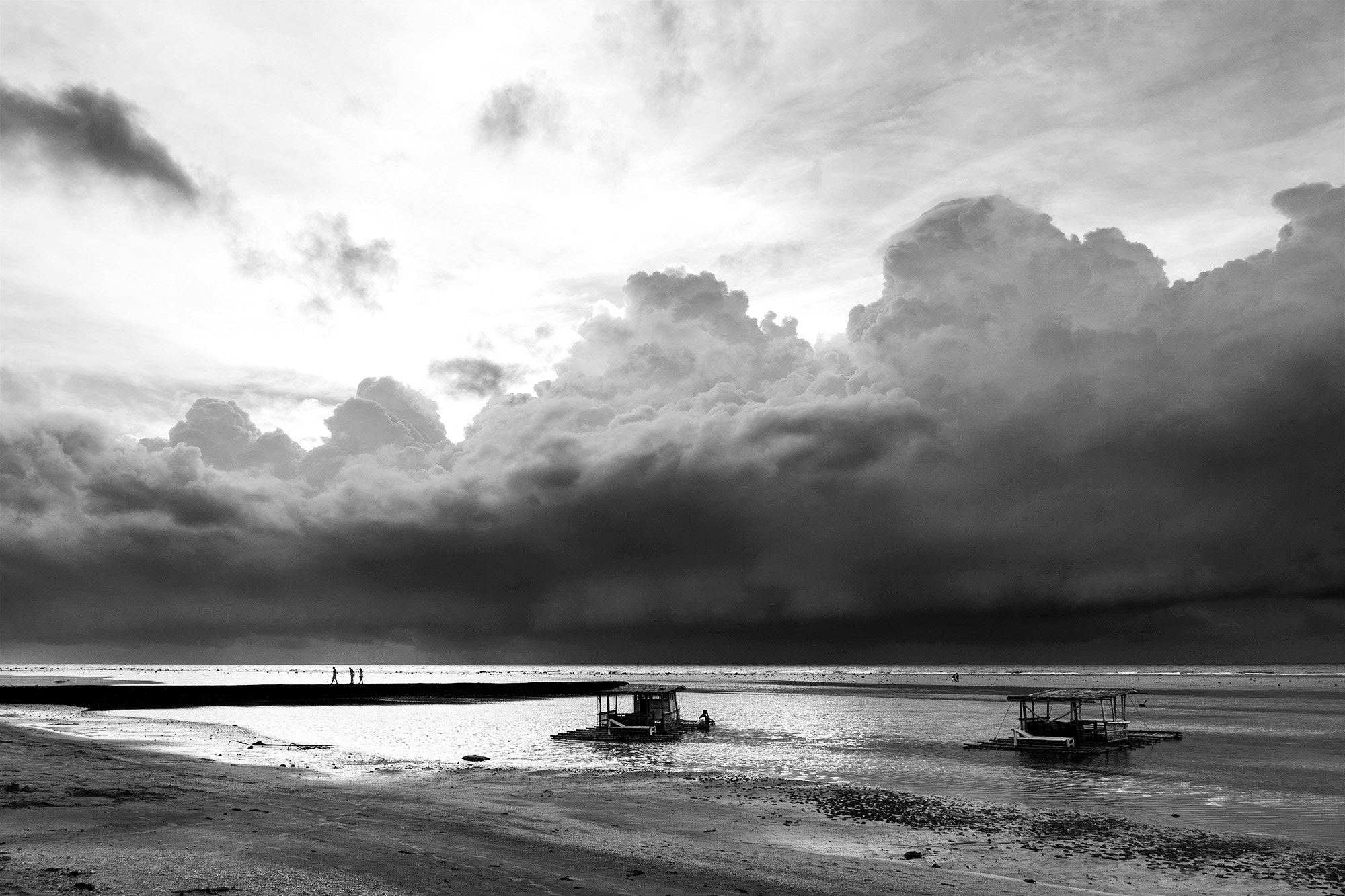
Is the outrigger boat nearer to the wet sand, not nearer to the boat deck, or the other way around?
the boat deck

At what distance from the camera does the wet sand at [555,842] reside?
19.4 meters

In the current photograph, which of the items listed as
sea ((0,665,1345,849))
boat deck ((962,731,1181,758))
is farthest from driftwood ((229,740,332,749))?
boat deck ((962,731,1181,758))

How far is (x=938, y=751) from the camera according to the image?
5725cm

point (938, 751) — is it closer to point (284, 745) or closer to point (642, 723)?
point (642, 723)

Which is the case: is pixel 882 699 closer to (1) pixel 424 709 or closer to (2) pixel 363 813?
(1) pixel 424 709

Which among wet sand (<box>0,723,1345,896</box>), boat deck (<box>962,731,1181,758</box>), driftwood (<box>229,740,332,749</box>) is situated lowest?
boat deck (<box>962,731,1181,758</box>)

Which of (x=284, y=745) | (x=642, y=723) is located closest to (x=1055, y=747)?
(x=642, y=723)

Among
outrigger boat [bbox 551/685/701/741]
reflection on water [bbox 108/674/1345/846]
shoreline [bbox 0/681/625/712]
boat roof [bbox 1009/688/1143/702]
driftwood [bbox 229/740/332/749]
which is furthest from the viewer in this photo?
shoreline [bbox 0/681/625/712]

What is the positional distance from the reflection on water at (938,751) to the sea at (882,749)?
0.20 m

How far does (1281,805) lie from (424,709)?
275 feet

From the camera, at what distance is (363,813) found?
94.8 ft

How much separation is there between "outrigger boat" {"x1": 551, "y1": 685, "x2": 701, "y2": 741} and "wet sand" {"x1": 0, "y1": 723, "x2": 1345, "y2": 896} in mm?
26328

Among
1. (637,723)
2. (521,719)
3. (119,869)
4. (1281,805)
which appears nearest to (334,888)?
(119,869)

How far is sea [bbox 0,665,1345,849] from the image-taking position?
39.4m
